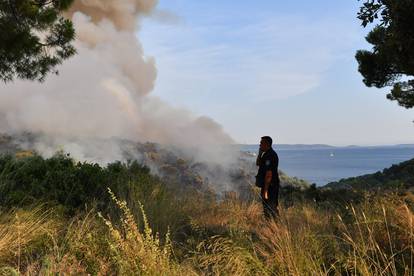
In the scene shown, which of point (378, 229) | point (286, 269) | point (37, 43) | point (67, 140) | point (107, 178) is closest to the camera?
point (286, 269)

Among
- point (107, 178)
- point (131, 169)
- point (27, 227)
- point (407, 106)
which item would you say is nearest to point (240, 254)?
point (27, 227)

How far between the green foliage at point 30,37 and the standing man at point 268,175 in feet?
17.8

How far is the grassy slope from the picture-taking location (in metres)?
4.17

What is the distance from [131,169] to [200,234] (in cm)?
449

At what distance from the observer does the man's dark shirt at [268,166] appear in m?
7.80

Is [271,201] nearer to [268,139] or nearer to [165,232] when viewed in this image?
[268,139]

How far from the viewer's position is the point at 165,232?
21.9 feet

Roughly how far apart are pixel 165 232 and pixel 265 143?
7.41 ft

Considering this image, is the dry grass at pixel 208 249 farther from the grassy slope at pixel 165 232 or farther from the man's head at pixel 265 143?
the man's head at pixel 265 143

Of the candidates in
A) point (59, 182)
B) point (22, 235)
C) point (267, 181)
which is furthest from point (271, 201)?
point (22, 235)

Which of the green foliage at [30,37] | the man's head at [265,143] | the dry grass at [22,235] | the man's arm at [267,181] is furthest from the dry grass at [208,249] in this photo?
the green foliage at [30,37]

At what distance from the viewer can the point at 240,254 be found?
4.49m

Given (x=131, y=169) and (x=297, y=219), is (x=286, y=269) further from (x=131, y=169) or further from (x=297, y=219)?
(x=131, y=169)

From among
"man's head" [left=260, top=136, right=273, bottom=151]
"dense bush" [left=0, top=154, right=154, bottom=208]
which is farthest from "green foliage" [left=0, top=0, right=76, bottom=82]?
"man's head" [left=260, top=136, right=273, bottom=151]
